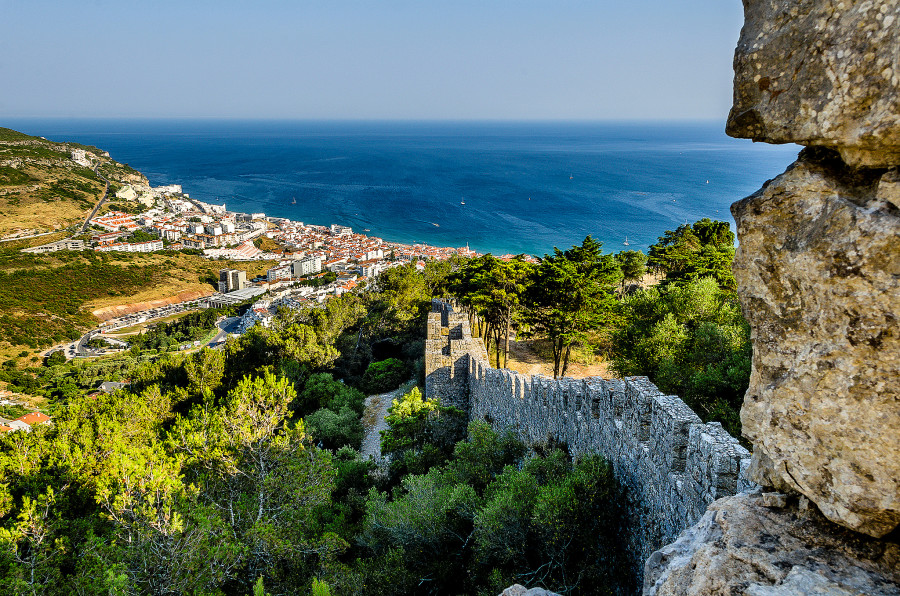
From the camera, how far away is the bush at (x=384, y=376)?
2023cm

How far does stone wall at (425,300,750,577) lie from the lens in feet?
14.8

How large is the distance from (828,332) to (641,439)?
13.6 feet

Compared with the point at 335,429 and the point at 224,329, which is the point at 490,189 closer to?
the point at 224,329

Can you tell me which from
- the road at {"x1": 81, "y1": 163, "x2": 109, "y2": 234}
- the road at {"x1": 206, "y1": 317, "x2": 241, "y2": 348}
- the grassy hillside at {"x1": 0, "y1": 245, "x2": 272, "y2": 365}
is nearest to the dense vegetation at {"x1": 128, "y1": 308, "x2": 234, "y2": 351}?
the road at {"x1": 206, "y1": 317, "x2": 241, "y2": 348}

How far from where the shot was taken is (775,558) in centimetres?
262

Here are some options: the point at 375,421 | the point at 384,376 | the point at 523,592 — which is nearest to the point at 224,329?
the point at 384,376

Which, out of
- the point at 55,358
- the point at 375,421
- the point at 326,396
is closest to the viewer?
the point at 375,421

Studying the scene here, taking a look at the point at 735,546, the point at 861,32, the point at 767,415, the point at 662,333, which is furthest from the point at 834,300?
the point at 662,333

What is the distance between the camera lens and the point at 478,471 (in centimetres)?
934

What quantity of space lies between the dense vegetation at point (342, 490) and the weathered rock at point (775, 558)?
3.54m

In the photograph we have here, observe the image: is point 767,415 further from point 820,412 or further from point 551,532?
point 551,532

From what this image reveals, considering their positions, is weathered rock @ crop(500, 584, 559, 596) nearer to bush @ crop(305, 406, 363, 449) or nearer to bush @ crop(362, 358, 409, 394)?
bush @ crop(305, 406, 363, 449)

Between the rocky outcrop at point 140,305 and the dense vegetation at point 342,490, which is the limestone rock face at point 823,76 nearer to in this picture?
the dense vegetation at point 342,490

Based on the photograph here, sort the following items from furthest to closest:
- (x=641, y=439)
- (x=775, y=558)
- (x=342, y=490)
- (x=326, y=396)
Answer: (x=326, y=396) < (x=342, y=490) < (x=641, y=439) < (x=775, y=558)
